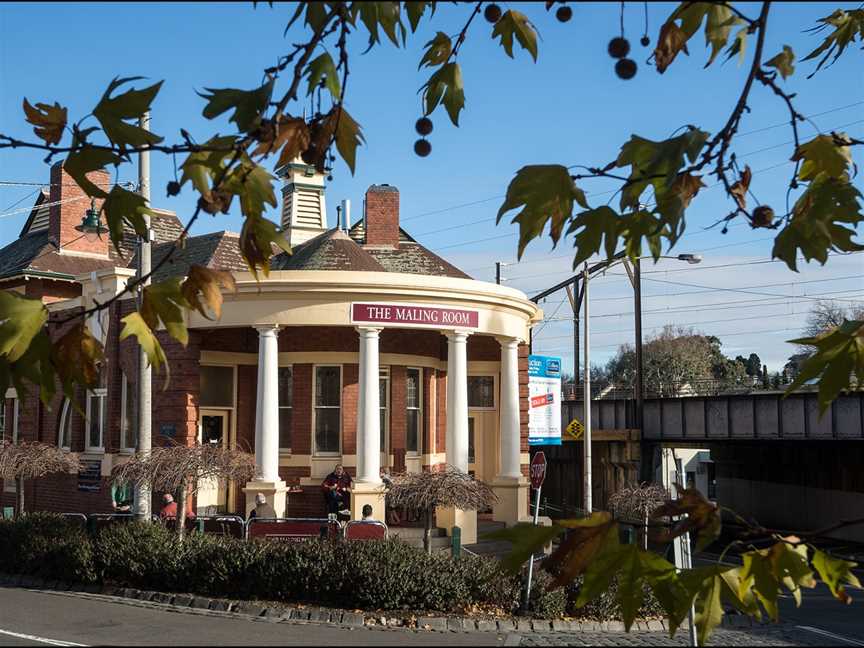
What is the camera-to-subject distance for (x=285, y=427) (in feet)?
84.3

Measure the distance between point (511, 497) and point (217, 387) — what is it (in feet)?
25.4

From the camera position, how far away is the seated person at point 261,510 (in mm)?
21641

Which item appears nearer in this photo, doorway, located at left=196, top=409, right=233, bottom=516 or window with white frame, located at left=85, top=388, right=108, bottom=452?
doorway, located at left=196, top=409, right=233, bottom=516

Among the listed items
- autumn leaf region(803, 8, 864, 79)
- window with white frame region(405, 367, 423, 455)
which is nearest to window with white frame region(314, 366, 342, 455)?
window with white frame region(405, 367, 423, 455)

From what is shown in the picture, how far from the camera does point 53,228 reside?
32.1m

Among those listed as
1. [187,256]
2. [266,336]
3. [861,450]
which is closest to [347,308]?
[266,336]

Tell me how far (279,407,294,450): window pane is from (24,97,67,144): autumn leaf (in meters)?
22.4

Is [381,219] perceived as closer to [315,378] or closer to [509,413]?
[315,378]

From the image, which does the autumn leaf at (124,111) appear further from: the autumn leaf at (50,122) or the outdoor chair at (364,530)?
the outdoor chair at (364,530)

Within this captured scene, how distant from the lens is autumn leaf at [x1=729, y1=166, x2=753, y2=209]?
4.07 meters


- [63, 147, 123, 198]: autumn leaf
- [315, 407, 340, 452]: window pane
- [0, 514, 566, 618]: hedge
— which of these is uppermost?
[63, 147, 123, 198]: autumn leaf

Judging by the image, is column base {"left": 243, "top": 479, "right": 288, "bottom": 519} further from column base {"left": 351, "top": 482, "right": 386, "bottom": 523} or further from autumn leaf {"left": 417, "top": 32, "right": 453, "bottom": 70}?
autumn leaf {"left": 417, "top": 32, "right": 453, "bottom": 70}

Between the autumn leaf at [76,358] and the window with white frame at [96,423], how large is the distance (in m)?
24.7

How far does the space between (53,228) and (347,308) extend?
1322 centimetres
